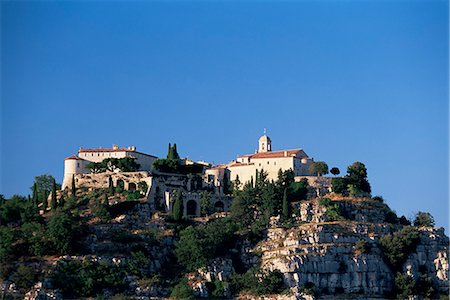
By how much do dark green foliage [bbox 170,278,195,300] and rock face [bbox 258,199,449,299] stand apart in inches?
283

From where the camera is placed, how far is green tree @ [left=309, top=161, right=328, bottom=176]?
97.7 meters

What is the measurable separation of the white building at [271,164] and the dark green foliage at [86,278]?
2367 cm

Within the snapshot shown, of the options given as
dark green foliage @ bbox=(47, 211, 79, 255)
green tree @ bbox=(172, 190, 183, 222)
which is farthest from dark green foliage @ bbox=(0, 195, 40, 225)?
green tree @ bbox=(172, 190, 183, 222)

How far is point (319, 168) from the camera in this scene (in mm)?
97688

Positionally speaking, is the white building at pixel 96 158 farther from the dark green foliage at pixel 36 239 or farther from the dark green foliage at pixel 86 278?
the dark green foliage at pixel 86 278

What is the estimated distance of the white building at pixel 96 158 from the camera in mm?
100500

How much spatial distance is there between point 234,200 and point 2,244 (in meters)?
21.6

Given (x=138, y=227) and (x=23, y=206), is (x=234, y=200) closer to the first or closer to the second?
(x=138, y=227)

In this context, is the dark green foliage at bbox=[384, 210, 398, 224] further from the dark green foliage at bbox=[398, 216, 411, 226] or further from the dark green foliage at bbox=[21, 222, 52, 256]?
the dark green foliage at bbox=[21, 222, 52, 256]

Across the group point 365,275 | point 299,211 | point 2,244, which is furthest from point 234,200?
point 2,244

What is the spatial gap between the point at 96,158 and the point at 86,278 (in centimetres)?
2545

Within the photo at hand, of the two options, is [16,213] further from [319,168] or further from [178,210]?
[319,168]

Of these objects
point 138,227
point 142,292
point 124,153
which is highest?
point 124,153

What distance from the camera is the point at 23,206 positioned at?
88.7 metres
